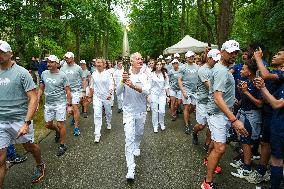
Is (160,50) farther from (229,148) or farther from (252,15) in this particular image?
(229,148)

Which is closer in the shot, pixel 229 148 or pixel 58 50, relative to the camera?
pixel 229 148

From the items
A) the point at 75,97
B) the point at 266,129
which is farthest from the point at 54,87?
the point at 266,129

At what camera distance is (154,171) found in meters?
6.54

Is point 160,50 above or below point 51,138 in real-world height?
above

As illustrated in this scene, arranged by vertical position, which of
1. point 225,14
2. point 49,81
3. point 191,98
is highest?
point 225,14

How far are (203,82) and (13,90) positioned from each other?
425cm

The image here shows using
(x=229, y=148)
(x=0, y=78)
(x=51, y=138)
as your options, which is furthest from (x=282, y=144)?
(x=51, y=138)

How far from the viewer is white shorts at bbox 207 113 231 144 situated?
538 cm

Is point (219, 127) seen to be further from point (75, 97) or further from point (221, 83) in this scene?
point (75, 97)

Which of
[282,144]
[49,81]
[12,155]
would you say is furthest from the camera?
[49,81]

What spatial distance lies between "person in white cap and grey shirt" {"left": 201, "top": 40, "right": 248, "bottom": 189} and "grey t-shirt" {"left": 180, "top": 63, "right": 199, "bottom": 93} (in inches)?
187

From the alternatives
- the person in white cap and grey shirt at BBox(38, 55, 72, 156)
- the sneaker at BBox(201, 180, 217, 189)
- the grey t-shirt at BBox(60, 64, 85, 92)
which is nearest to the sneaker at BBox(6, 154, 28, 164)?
the person in white cap and grey shirt at BBox(38, 55, 72, 156)

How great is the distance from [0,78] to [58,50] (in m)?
6.85

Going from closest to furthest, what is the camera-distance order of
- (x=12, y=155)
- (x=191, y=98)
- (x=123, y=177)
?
1. (x=123, y=177)
2. (x=12, y=155)
3. (x=191, y=98)
